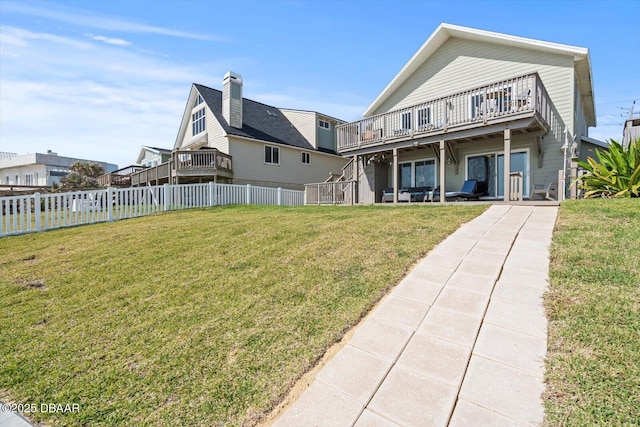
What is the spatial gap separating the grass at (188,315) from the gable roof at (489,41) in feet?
31.6

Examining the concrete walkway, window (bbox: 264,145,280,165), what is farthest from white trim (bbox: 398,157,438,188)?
the concrete walkway

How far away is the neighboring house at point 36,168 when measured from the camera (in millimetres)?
31656

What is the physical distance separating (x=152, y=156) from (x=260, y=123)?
1285cm

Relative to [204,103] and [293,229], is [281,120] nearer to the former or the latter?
[204,103]

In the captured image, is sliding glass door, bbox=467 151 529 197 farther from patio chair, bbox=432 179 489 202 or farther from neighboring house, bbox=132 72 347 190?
neighboring house, bbox=132 72 347 190

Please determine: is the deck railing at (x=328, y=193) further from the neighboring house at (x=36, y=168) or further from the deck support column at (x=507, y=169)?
the neighboring house at (x=36, y=168)

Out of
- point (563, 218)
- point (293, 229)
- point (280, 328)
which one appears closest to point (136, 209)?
point (293, 229)

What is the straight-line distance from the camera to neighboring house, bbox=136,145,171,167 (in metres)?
23.9

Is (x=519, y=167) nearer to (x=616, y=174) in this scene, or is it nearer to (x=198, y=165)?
(x=616, y=174)

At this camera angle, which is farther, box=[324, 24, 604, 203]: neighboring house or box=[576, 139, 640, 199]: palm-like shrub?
box=[324, 24, 604, 203]: neighboring house

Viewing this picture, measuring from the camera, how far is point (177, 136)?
22.8 m

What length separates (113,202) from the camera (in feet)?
34.3

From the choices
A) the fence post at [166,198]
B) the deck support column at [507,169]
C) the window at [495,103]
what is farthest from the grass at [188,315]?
the window at [495,103]

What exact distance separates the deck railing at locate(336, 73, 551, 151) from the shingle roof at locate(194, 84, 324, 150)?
22.6 ft
